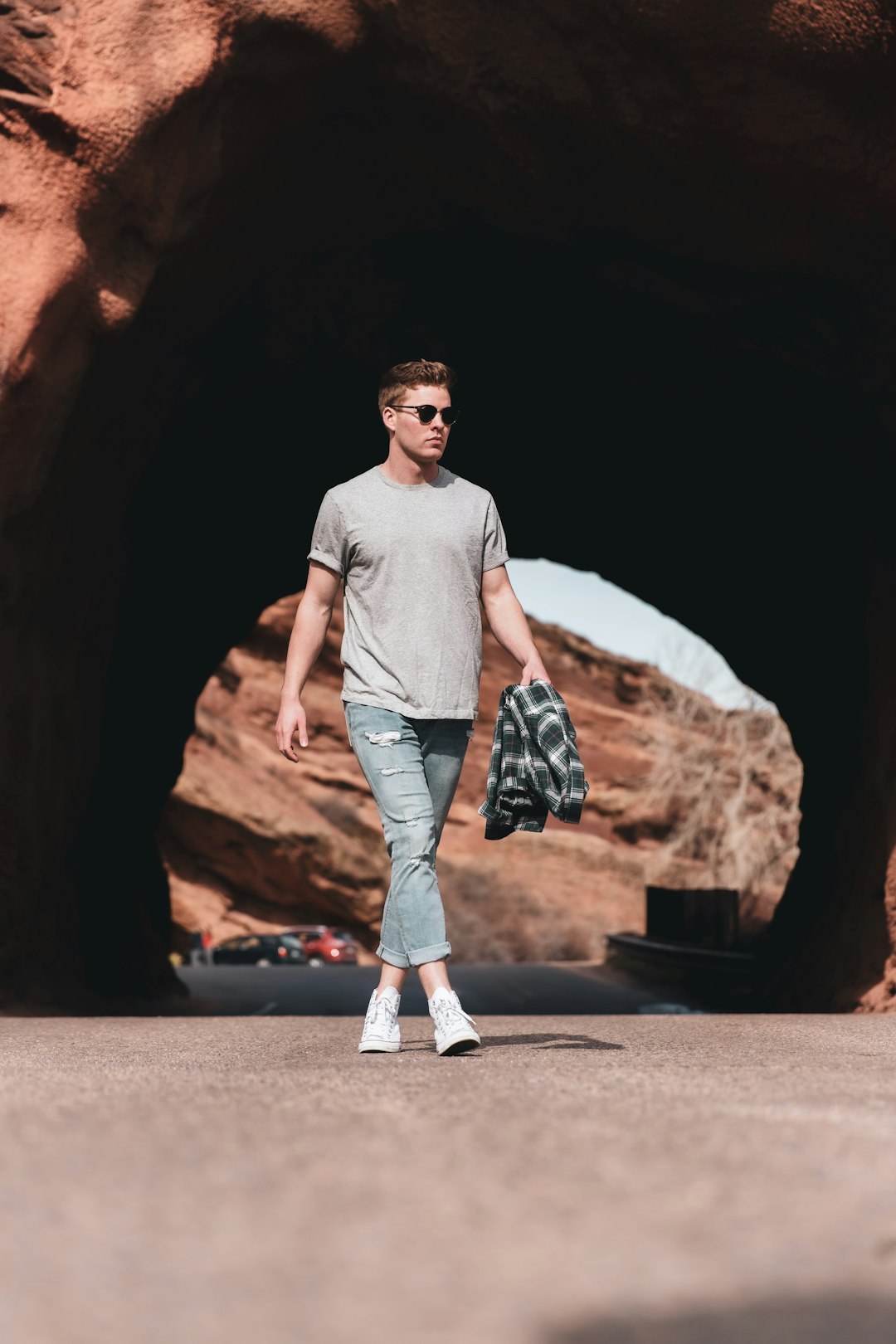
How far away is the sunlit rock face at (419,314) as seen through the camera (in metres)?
7.41

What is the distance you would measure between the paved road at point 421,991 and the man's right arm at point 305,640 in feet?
21.2

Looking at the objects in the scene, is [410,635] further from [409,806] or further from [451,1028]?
[451,1028]

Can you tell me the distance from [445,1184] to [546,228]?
7.86 meters

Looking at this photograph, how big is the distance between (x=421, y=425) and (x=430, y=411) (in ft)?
0.19

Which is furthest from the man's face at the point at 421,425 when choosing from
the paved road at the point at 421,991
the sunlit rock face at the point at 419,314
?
the paved road at the point at 421,991

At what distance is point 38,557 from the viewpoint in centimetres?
809

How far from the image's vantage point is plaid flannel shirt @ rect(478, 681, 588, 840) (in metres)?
4.75

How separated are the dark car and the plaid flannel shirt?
25.5m

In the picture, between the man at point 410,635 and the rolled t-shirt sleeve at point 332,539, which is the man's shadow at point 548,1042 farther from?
the rolled t-shirt sleeve at point 332,539

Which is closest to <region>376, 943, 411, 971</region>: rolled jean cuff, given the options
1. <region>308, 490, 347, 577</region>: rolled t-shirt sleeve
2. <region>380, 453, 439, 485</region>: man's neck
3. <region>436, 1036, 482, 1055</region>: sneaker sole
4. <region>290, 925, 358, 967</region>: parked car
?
<region>436, 1036, 482, 1055</region>: sneaker sole

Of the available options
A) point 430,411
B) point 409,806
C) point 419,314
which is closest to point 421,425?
point 430,411

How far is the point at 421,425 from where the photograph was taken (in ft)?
16.3

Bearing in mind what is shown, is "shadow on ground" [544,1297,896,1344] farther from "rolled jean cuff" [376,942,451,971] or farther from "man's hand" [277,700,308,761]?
"man's hand" [277,700,308,761]

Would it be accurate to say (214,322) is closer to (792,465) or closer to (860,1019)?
(792,465)
